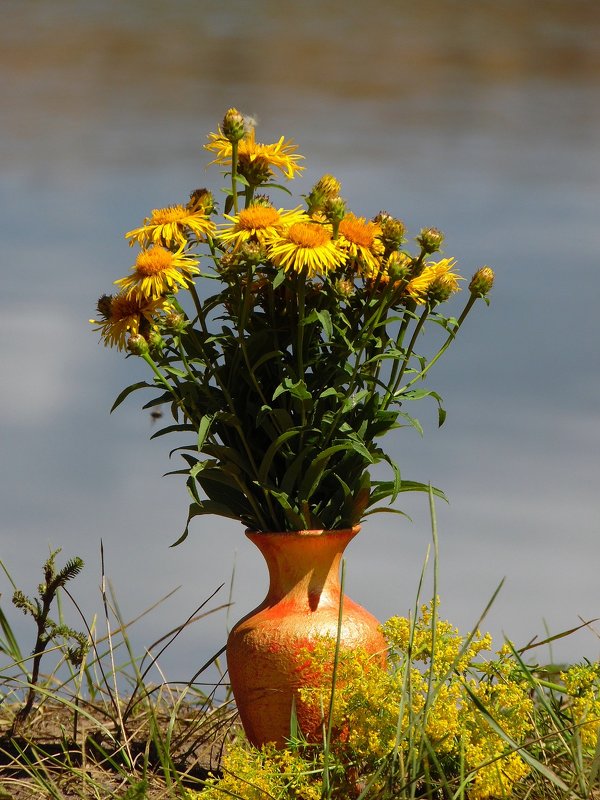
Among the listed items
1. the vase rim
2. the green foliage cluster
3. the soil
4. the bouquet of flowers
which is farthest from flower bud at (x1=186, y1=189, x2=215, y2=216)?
the soil

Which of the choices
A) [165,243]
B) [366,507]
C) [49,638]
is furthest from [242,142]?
[49,638]

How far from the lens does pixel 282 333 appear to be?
2.39m

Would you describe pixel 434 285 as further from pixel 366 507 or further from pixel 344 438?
pixel 366 507

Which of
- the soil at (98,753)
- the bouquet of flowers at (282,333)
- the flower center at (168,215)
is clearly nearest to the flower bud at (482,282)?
the bouquet of flowers at (282,333)

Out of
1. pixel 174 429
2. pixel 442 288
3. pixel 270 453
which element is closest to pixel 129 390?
pixel 174 429

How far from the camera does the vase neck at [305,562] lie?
2365 millimetres

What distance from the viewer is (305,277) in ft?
7.27

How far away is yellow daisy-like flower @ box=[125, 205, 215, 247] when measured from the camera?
232cm

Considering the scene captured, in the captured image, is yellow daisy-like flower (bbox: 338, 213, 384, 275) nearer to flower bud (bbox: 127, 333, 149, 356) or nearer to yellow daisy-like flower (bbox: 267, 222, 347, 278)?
yellow daisy-like flower (bbox: 267, 222, 347, 278)

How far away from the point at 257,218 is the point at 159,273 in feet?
0.84

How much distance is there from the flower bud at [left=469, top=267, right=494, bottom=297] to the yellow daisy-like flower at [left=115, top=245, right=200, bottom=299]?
648 millimetres

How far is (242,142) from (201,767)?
162 centimetres

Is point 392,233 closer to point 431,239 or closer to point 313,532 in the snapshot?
point 431,239

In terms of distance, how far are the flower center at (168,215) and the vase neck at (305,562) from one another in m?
0.78
